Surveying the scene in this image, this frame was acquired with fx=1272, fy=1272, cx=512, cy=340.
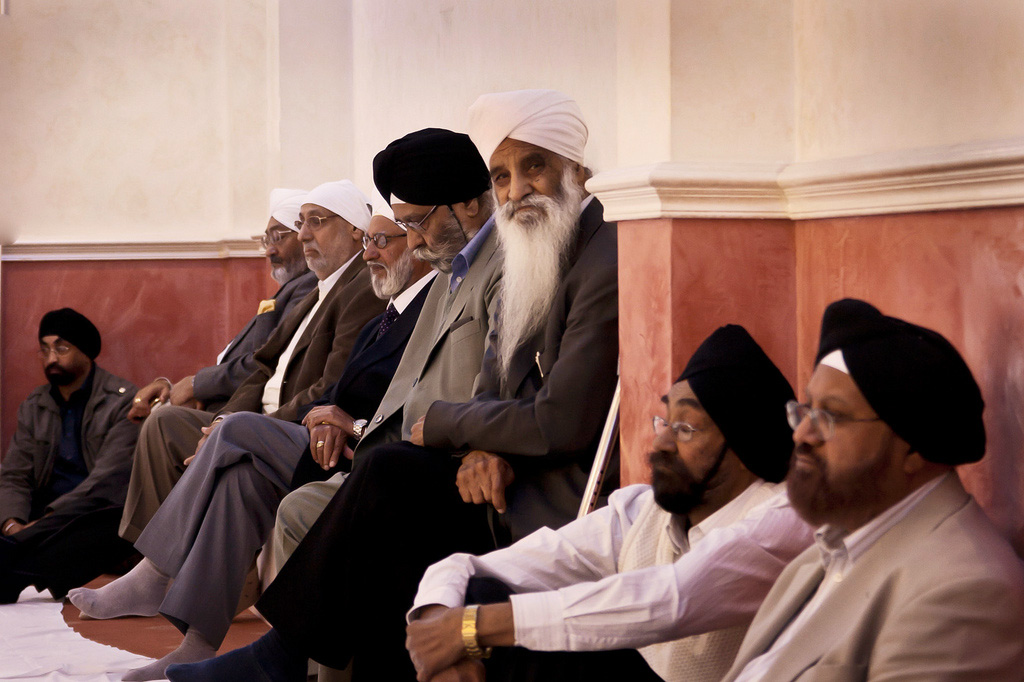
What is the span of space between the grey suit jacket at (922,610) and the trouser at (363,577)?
1290 millimetres

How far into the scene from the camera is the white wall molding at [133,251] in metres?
7.66

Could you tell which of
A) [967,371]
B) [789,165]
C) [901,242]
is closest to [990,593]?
[967,371]

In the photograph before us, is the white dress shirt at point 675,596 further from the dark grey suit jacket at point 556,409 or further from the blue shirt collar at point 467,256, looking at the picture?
the blue shirt collar at point 467,256

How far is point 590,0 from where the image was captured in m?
5.00

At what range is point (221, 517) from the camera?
411cm

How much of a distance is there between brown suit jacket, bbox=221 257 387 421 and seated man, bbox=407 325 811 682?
2263 mm

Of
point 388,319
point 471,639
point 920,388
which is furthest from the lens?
point 388,319

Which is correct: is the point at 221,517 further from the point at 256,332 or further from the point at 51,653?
the point at 256,332

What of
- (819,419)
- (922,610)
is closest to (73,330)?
(819,419)

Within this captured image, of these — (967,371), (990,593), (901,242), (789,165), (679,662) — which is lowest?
(679,662)

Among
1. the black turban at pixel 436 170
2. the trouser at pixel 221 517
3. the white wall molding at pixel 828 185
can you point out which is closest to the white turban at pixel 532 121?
the black turban at pixel 436 170

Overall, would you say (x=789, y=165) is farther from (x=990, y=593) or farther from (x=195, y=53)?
(x=195, y=53)

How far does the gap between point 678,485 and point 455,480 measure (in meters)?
0.97

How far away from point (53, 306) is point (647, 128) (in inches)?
220
